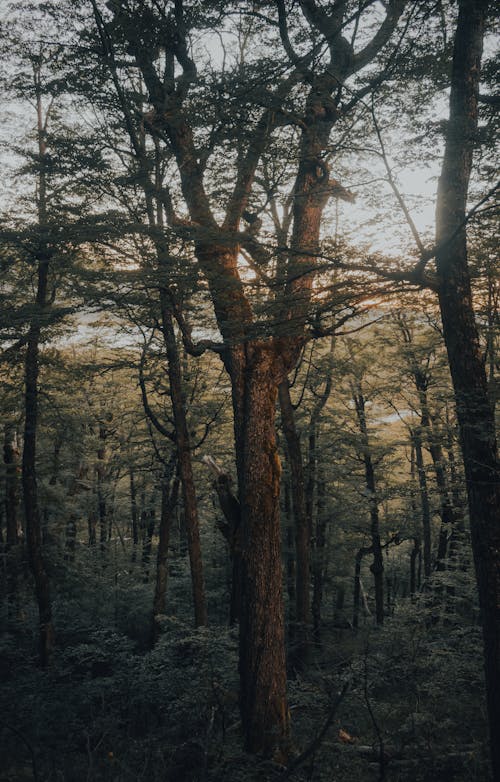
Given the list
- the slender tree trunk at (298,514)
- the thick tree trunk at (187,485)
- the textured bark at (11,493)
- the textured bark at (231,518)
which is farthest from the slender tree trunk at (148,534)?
the textured bark at (231,518)

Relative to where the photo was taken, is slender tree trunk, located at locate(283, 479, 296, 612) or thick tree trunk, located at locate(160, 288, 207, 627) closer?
thick tree trunk, located at locate(160, 288, 207, 627)

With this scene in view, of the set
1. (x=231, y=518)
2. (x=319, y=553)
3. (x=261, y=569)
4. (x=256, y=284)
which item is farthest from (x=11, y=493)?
(x=256, y=284)

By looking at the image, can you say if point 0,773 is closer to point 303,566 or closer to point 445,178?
point 303,566

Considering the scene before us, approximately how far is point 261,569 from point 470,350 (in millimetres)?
3385

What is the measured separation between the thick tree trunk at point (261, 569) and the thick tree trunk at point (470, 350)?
221 centimetres

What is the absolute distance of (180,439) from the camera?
9547 millimetres

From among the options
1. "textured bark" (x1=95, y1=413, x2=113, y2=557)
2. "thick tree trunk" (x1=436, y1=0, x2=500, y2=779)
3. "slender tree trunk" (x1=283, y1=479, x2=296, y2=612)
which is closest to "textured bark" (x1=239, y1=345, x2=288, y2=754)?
"thick tree trunk" (x1=436, y1=0, x2=500, y2=779)

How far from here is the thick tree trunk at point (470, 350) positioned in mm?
4312

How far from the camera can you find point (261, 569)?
5.46m

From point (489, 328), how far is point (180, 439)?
6.43 meters

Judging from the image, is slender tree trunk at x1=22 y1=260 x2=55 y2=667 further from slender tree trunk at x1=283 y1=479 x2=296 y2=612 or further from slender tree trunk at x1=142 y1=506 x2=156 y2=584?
slender tree trunk at x1=142 y1=506 x2=156 y2=584

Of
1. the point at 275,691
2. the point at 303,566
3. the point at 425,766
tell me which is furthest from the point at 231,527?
the point at 303,566

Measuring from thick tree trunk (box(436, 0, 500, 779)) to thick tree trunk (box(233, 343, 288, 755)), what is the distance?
2.21 metres

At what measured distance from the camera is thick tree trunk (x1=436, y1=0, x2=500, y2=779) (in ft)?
14.1
